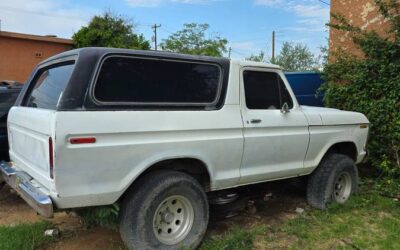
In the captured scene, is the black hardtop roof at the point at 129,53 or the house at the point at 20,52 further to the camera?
the house at the point at 20,52

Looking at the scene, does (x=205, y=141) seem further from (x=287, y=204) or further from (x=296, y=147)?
(x=287, y=204)

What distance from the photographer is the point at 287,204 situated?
6.11 meters

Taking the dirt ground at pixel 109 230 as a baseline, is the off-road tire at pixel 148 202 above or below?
above

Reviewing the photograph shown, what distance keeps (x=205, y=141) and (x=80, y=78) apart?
134 cm

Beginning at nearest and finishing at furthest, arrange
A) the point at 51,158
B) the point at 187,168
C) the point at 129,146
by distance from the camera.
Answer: the point at 51,158 < the point at 129,146 < the point at 187,168

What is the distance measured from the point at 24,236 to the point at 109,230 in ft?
2.91

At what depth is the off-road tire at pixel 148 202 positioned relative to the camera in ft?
12.7

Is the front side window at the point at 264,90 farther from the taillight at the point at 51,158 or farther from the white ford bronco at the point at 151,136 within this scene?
the taillight at the point at 51,158

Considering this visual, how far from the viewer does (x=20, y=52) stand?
20672mm

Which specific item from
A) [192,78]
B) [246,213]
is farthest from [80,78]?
[246,213]

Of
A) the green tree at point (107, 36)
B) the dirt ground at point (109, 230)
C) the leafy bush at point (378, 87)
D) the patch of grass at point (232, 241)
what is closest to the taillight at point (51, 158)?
the dirt ground at point (109, 230)

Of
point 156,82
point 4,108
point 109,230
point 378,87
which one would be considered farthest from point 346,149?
point 4,108

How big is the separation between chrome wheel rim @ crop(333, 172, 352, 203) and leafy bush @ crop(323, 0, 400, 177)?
1466 millimetres

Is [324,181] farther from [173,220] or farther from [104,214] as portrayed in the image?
[104,214]
